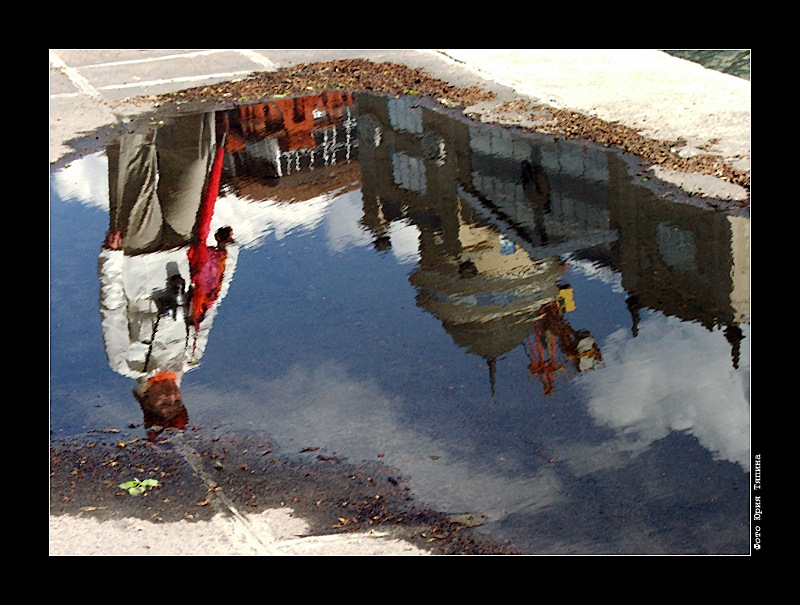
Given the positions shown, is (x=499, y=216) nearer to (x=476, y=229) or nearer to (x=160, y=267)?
(x=476, y=229)

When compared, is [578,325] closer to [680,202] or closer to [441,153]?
[680,202]

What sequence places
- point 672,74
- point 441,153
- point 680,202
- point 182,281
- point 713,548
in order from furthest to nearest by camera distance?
point 672,74 → point 441,153 → point 680,202 → point 182,281 → point 713,548

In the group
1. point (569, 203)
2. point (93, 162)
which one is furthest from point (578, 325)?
point (93, 162)

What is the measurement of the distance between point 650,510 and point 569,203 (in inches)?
206

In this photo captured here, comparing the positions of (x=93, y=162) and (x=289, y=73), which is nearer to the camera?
(x=93, y=162)

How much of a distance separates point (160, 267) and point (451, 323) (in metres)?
3.25

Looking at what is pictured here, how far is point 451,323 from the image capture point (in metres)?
9.16

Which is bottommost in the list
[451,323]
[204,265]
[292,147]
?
[451,323]

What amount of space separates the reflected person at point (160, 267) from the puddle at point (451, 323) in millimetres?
37

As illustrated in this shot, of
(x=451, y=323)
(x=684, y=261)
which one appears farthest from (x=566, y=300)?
(x=684, y=261)

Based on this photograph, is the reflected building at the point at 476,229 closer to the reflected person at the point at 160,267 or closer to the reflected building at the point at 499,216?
the reflected building at the point at 499,216

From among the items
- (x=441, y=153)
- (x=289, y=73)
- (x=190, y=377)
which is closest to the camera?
(x=190, y=377)

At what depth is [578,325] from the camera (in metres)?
8.99

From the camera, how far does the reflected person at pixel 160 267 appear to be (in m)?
8.70
